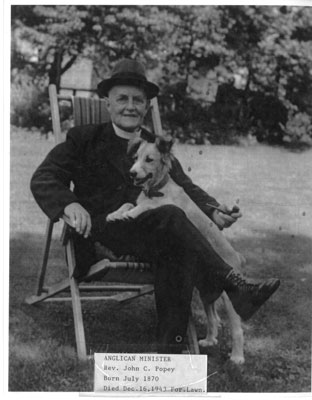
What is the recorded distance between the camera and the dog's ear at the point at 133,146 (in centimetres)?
298

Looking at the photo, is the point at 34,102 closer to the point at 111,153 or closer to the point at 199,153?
the point at 111,153

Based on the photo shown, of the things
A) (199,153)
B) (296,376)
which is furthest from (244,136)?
(296,376)

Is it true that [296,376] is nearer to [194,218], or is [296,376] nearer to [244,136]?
[194,218]

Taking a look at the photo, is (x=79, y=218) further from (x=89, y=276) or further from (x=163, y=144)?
(x=163, y=144)

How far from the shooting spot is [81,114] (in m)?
3.01

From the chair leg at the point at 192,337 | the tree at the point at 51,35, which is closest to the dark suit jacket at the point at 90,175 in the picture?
the tree at the point at 51,35

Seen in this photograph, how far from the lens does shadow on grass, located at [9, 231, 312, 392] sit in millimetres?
2922

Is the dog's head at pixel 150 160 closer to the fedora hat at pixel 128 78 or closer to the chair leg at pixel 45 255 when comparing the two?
the fedora hat at pixel 128 78

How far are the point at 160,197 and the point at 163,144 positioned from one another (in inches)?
10.7

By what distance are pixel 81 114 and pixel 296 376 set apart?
1.75 metres

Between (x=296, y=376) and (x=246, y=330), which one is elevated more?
(x=246, y=330)

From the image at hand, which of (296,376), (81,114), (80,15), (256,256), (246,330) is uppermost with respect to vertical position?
(80,15)

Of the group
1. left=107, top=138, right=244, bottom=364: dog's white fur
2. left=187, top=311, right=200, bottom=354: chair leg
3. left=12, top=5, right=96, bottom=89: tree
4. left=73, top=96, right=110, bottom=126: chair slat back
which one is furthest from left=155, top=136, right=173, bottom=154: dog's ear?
left=187, top=311, right=200, bottom=354: chair leg

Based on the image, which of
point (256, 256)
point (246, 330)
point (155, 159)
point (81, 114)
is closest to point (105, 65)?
point (81, 114)
